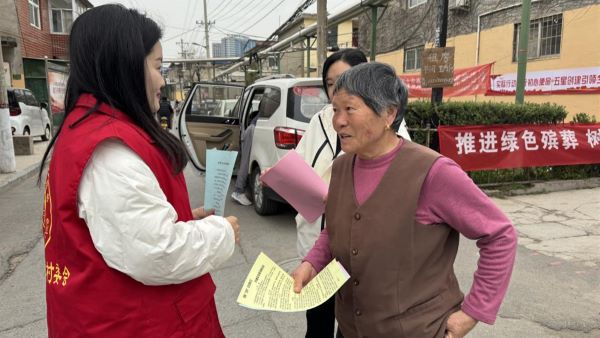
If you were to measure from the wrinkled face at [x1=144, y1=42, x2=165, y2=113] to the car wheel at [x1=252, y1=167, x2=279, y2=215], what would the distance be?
13.7 ft

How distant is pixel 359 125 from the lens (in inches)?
52.3

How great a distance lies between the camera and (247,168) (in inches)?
229

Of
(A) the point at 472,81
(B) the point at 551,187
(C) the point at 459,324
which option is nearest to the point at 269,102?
(C) the point at 459,324

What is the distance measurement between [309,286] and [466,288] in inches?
100

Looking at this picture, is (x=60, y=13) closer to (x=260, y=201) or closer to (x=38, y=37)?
(x=38, y=37)

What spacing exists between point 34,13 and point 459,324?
77.8ft

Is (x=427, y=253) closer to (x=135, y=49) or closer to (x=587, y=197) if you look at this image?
(x=135, y=49)

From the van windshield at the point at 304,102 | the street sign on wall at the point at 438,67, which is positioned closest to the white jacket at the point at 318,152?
the van windshield at the point at 304,102

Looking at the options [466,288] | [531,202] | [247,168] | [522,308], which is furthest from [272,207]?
[531,202]

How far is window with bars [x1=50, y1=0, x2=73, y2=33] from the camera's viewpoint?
22.5 metres

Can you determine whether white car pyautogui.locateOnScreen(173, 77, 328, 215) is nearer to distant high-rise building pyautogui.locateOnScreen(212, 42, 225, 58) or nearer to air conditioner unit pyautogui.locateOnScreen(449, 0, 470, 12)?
air conditioner unit pyautogui.locateOnScreen(449, 0, 470, 12)

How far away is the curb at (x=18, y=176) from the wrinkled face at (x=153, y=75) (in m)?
7.54

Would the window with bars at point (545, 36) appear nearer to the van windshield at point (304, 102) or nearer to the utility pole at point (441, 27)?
the utility pole at point (441, 27)

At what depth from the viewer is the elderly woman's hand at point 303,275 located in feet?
4.72
